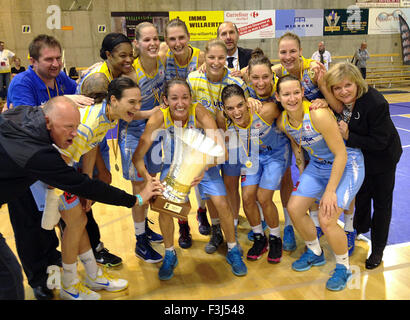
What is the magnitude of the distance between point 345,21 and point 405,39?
2921 mm

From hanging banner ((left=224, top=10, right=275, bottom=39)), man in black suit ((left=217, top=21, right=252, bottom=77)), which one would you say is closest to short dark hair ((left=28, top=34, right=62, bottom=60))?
man in black suit ((left=217, top=21, right=252, bottom=77))

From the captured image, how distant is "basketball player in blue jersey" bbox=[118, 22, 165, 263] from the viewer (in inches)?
144

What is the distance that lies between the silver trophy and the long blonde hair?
1.17 metres

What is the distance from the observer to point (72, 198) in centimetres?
281

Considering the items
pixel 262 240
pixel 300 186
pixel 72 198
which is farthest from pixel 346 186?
pixel 72 198

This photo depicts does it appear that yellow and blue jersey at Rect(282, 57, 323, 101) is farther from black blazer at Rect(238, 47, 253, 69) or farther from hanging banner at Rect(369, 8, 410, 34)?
hanging banner at Rect(369, 8, 410, 34)

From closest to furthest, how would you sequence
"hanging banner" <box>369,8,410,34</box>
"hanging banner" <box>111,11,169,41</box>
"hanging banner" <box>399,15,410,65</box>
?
"hanging banner" <box>111,11,169,41</box>
"hanging banner" <box>369,8,410,34</box>
"hanging banner" <box>399,15,410,65</box>

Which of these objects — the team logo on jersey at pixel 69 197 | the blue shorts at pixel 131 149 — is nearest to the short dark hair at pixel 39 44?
the blue shorts at pixel 131 149

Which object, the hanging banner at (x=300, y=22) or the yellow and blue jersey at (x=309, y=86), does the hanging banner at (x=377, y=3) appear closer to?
the hanging banner at (x=300, y=22)

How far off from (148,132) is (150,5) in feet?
39.3

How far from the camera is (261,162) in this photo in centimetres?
365

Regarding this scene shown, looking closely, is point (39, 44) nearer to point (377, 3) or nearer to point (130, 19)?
point (130, 19)

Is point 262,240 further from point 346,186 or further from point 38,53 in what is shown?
point 38,53

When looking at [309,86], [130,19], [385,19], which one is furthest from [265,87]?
[385,19]
